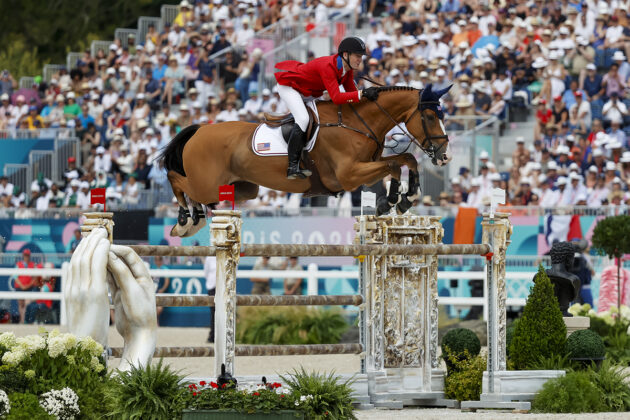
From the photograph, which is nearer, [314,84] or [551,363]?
[551,363]

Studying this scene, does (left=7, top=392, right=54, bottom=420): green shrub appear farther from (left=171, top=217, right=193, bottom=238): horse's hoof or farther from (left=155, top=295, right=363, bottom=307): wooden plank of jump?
(left=171, top=217, right=193, bottom=238): horse's hoof

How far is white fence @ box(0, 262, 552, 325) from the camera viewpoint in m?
16.3

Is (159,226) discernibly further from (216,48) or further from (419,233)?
(419,233)

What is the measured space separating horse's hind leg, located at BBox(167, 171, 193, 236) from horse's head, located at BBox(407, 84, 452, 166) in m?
1.92

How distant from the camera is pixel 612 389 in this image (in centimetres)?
920

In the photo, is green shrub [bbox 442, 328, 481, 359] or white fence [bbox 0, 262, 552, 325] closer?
green shrub [bbox 442, 328, 481, 359]

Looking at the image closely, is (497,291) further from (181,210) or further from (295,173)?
(181,210)

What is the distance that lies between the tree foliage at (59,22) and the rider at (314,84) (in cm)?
2862

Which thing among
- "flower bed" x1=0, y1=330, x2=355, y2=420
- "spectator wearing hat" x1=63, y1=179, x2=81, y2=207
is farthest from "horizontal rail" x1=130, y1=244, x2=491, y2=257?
"spectator wearing hat" x1=63, y1=179, x2=81, y2=207

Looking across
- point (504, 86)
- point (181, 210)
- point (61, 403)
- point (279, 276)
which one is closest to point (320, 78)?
point (181, 210)

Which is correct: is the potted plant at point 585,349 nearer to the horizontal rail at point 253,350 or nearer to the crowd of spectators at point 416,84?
the horizontal rail at point 253,350

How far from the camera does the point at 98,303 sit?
7684mm

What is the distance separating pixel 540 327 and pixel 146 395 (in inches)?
144

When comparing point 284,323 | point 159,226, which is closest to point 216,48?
point 159,226
